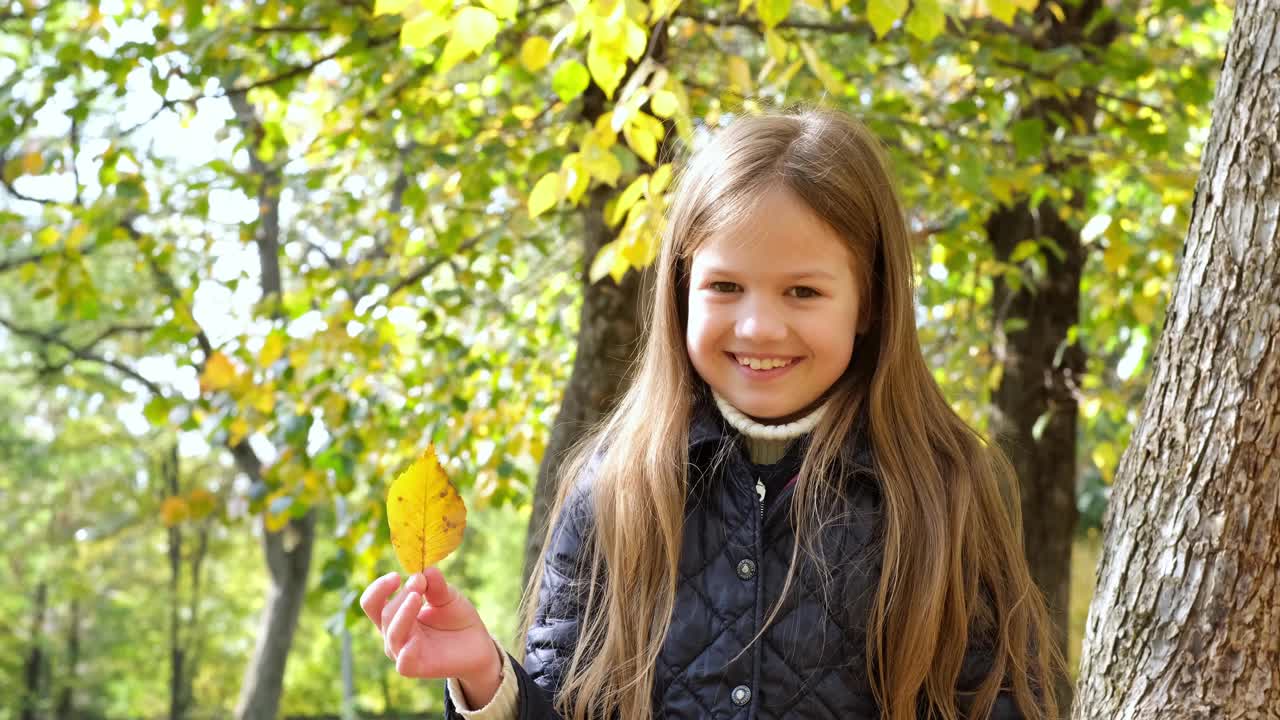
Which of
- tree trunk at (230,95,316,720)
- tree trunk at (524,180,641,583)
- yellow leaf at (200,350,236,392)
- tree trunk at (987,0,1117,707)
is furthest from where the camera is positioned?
tree trunk at (230,95,316,720)

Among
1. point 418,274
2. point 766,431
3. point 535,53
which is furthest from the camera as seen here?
point 418,274

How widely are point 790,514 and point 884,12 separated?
45.8 inches

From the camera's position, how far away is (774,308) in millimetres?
1859

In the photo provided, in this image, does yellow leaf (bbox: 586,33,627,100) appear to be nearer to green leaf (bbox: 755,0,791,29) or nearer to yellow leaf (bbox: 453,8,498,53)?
yellow leaf (bbox: 453,8,498,53)

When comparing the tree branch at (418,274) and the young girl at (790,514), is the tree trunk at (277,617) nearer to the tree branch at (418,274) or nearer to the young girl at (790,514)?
the tree branch at (418,274)

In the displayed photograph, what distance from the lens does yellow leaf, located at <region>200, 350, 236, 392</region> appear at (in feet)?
16.3

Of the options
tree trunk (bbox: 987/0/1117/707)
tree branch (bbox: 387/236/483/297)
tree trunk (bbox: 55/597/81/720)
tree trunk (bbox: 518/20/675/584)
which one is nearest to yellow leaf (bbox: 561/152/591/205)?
tree trunk (bbox: 518/20/675/584)

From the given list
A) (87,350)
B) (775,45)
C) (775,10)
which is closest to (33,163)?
(775,45)

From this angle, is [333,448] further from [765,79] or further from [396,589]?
[396,589]

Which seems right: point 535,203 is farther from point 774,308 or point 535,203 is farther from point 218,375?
point 218,375

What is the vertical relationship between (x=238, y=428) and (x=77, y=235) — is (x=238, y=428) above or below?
below

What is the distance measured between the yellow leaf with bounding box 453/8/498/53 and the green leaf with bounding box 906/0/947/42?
0.97m

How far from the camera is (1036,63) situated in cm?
403

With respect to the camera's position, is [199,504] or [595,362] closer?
[595,362]
